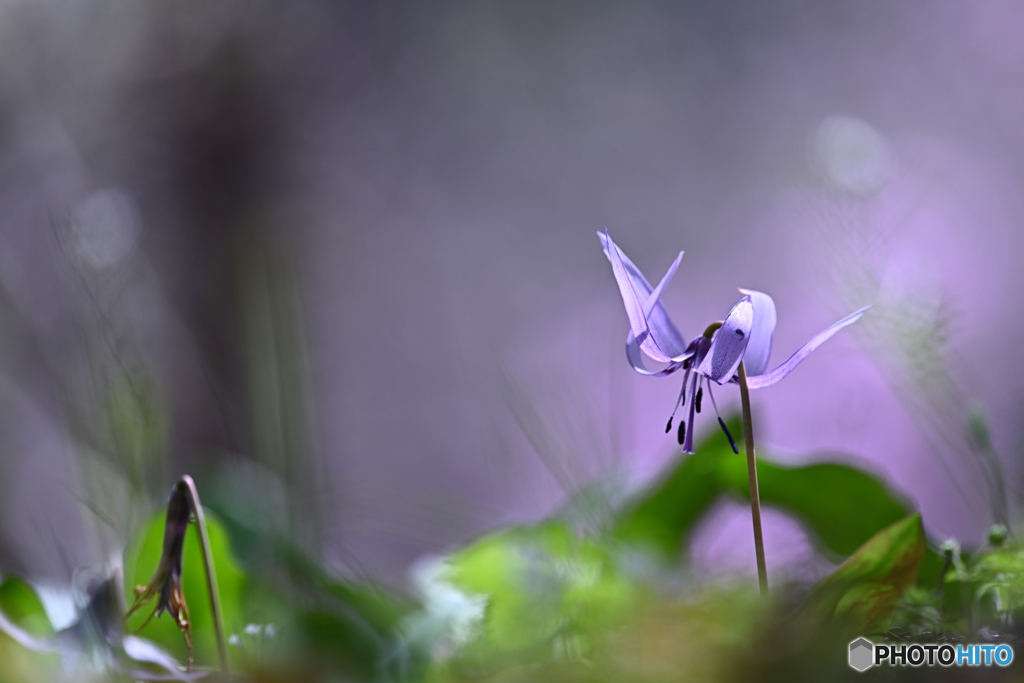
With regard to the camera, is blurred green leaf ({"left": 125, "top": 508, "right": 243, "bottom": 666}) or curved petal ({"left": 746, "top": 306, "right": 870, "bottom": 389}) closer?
curved petal ({"left": 746, "top": 306, "right": 870, "bottom": 389})

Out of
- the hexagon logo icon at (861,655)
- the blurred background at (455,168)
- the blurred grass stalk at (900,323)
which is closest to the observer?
the hexagon logo icon at (861,655)

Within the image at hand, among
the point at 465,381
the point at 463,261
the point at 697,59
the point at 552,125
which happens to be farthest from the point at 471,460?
the point at 697,59

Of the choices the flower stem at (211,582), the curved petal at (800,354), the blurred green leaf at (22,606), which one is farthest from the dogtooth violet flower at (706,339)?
the blurred green leaf at (22,606)

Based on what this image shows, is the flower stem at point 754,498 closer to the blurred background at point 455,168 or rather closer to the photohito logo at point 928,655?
the photohito logo at point 928,655

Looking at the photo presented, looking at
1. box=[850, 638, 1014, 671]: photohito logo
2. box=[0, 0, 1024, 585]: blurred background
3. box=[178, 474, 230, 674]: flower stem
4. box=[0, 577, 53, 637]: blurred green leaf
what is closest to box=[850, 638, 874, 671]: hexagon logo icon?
box=[850, 638, 1014, 671]: photohito logo

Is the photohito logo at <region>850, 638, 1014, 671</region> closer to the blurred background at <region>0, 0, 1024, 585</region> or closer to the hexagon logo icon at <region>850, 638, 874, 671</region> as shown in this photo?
the hexagon logo icon at <region>850, 638, 874, 671</region>

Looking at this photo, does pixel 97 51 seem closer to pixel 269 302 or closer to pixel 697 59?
pixel 697 59

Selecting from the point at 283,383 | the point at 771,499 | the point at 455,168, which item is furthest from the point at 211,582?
the point at 455,168
